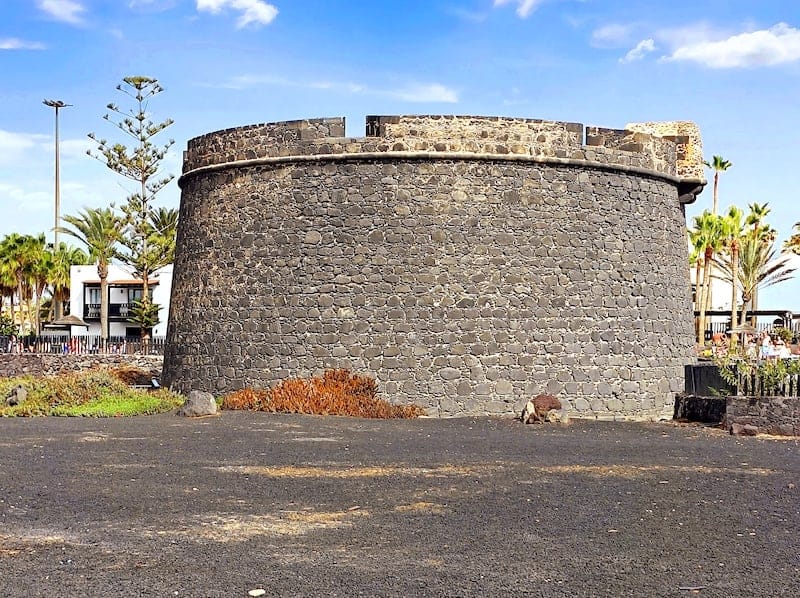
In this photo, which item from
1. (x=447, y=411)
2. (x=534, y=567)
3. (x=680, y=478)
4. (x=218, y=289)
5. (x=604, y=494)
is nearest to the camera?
(x=534, y=567)

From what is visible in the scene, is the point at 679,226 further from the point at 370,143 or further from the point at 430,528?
the point at 430,528

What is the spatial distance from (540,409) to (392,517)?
929 cm

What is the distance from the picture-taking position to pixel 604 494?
9.40 meters

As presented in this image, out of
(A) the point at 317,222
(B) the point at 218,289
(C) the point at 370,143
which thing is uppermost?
(C) the point at 370,143

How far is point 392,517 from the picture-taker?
8.23m

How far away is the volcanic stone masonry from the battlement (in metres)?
0.03

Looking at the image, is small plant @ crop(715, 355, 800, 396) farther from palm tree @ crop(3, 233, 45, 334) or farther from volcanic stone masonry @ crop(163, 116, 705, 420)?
palm tree @ crop(3, 233, 45, 334)

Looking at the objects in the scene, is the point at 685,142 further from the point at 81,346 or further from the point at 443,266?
the point at 81,346

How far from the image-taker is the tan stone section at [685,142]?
70.8 feet

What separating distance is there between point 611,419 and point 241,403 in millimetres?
6737

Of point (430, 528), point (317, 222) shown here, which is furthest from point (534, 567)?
point (317, 222)

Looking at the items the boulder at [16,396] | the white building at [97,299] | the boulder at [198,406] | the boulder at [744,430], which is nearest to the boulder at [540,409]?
the boulder at [744,430]

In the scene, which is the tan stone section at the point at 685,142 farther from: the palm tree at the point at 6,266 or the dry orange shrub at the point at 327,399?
the palm tree at the point at 6,266

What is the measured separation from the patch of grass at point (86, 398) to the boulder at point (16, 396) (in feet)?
0.25
